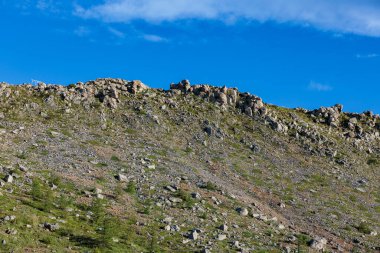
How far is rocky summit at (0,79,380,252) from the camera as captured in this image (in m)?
34.1

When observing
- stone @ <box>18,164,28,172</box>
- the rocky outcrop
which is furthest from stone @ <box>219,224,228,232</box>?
the rocky outcrop

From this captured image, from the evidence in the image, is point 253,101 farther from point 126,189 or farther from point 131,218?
point 131,218

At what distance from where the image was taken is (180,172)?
5544cm

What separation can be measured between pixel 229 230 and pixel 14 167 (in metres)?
22.7

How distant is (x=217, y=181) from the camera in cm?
5612

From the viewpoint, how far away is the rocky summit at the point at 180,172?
34125 millimetres

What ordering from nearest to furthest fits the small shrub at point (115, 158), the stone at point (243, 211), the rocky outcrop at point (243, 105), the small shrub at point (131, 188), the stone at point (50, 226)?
1. the stone at point (50, 226)
2. the small shrub at point (131, 188)
3. the stone at point (243, 211)
4. the small shrub at point (115, 158)
5. the rocky outcrop at point (243, 105)

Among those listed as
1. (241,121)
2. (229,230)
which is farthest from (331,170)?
(229,230)

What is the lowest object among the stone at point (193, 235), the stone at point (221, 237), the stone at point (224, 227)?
the stone at point (193, 235)

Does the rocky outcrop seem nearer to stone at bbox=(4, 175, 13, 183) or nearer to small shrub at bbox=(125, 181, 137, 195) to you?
small shrub at bbox=(125, 181, 137, 195)

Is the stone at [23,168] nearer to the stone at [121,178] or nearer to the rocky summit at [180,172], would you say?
the rocky summit at [180,172]

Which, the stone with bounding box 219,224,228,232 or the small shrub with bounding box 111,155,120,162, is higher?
the small shrub with bounding box 111,155,120,162

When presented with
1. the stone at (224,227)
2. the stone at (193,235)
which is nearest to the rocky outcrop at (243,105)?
the stone at (224,227)

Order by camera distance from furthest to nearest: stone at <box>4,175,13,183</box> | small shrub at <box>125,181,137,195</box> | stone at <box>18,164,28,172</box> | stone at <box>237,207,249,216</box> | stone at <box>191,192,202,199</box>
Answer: stone at <box>191,192,202,199</box> < stone at <box>237,207,249,216</box> < small shrub at <box>125,181,137,195</box> < stone at <box>18,164,28,172</box> < stone at <box>4,175,13,183</box>
